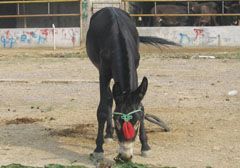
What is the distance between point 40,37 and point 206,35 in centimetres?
774

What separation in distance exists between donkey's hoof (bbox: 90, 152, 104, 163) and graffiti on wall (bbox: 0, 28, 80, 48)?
19.9 metres

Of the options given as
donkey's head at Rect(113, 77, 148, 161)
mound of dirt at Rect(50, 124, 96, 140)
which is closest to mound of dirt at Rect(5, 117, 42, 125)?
mound of dirt at Rect(50, 124, 96, 140)

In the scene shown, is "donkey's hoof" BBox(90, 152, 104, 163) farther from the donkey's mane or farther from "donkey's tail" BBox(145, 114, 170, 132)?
"donkey's tail" BBox(145, 114, 170, 132)

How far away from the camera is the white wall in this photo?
2614cm

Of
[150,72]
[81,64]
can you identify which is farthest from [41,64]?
[150,72]

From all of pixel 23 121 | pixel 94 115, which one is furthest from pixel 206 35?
pixel 23 121

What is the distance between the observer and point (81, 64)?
19.3m

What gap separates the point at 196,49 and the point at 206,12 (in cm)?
344

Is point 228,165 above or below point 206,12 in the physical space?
below

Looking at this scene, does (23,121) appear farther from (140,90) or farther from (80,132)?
(140,90)

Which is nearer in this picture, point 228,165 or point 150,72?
point 228,165

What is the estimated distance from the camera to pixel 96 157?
7512 mm

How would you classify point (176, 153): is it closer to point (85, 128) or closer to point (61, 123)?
point (85, 128)

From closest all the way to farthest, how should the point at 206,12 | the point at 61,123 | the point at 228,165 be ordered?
the point at 228,165 → the point at 61,123 → the point at 206,12
